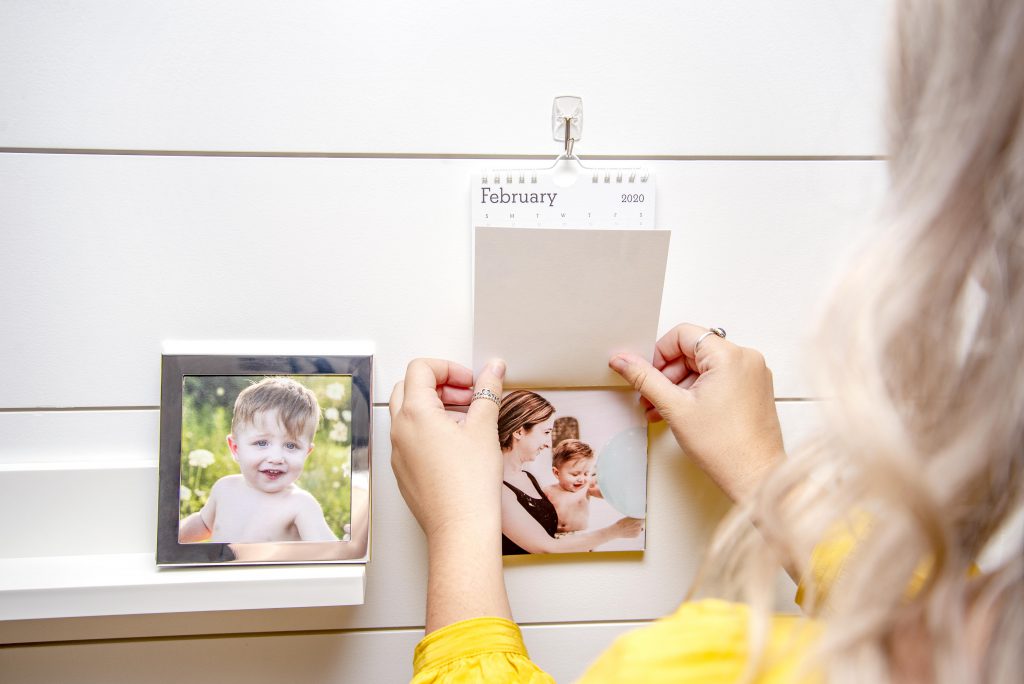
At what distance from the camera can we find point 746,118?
0.57 m

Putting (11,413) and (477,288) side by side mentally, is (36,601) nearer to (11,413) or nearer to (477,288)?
(11,413)

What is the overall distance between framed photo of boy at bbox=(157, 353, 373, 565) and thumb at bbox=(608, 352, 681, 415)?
210 millimetres

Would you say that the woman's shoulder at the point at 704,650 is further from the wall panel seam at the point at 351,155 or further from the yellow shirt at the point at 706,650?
the wall panel seam at the point at 351,155

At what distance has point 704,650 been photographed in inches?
12.3

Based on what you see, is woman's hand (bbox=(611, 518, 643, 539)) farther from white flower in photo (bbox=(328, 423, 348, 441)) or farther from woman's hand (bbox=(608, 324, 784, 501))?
white flower in photo (bbox=(328, 423, 348, 441))

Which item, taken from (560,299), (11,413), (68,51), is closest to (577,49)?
(560,299)

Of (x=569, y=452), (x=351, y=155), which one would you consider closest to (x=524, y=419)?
(x=569, y=452)

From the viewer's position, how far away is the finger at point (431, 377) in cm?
52

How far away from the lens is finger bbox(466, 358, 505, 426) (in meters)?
0.52

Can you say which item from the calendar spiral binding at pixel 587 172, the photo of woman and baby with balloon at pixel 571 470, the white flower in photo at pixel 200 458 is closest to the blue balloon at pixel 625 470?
the photo of woman and baby with balloon at pixel 571 470

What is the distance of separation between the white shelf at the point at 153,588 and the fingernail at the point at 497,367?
0.19 m

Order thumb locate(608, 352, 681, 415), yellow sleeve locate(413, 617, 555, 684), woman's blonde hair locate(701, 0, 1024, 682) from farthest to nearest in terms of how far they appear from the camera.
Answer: thumb locate(608, 352, 681, 415) → yellow sleeve locate(413, 617, 555, 684) → woman's blonde hair locate(701, 0, 1024, 682)

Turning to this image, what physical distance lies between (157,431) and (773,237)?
1.83ft

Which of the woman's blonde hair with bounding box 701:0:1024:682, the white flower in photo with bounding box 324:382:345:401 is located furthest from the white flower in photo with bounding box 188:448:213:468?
the woman's blonde hair with bounding box 701:0:1024:682
